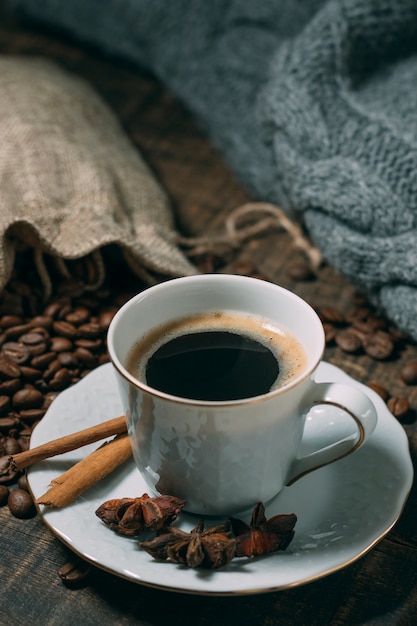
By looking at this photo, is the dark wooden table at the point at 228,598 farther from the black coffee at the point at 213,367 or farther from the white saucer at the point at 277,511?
the black coffee at the point at 213,367

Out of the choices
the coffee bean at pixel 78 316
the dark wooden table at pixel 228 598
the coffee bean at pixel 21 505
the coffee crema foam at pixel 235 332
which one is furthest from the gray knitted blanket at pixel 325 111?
the coffee bean at pixel 21 505

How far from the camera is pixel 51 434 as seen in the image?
92 cm

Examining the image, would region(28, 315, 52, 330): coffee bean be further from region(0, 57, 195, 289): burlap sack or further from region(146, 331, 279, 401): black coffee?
region(146, 331, 279, 401): black coffee

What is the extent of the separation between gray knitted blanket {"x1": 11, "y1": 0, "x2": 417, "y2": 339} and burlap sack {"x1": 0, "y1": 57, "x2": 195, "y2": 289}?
9.0 inches

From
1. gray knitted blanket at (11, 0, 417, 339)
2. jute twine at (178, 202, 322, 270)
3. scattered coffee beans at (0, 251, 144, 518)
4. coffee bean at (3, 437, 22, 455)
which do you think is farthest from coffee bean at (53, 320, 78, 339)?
gray knitted blanket at (11, 0, 417, 339)

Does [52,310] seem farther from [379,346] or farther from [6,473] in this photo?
[379,346]

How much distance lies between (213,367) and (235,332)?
8 cm

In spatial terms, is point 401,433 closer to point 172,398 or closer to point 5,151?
point 172,398

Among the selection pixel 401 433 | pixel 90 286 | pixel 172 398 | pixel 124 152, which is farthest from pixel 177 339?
pixel 124 152

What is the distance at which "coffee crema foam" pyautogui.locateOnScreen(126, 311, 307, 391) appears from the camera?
86 centimetres

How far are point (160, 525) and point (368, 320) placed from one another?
608 mm

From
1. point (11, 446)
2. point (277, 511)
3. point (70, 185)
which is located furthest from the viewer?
point (70, 185)

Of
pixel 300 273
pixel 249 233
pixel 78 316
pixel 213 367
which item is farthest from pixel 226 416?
pixel 249 233

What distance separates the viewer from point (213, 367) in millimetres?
849
